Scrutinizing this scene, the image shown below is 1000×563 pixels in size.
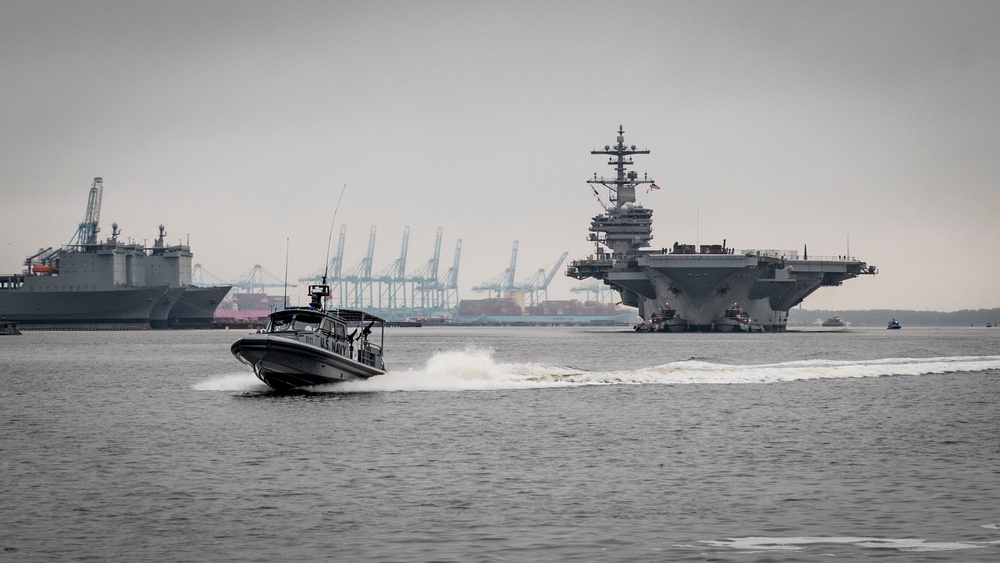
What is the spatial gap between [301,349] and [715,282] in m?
97.6

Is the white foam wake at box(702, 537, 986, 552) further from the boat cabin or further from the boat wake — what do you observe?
the boat wake

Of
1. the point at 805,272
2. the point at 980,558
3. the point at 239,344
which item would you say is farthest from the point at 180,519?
the point at 805,272

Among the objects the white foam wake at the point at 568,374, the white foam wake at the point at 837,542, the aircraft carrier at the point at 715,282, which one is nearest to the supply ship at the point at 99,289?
the aircraft carrier at the point at 715,282

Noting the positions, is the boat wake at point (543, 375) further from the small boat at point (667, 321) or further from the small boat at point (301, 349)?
the small boat at point (667, 321)

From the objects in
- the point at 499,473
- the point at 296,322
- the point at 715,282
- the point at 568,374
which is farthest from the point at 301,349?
the point at 715,282

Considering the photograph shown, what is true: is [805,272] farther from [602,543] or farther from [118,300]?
[602,543]

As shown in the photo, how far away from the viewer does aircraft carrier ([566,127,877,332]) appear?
433ft

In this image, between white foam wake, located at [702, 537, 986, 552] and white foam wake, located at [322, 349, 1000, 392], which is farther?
white foam wake, located at [322, 349, 1000, 392]

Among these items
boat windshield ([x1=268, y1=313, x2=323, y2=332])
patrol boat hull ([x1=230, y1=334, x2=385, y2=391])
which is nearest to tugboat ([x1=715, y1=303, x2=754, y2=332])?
patrol boat hull ([x1=230, y1=334, x2=385, y2=391])

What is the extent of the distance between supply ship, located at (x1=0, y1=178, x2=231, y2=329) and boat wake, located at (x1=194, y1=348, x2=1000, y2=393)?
136 metres

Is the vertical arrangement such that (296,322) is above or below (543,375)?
above

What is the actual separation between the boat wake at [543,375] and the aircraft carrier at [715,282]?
65704 millimetres

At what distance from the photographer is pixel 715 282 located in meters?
135

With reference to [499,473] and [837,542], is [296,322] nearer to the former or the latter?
[499,473]
